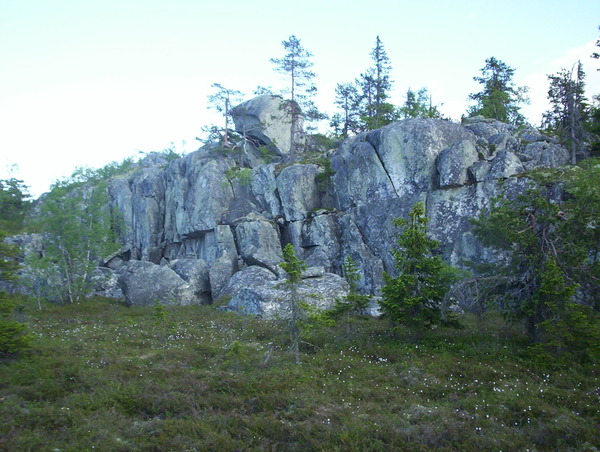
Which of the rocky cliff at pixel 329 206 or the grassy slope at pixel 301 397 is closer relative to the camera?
the grassy slope at pixel 301 397

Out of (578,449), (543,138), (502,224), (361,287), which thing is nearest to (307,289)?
(361,287)

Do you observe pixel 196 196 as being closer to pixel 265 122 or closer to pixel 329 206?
pixel 265 122

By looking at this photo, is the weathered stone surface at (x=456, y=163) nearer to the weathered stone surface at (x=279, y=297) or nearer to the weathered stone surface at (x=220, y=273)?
the weathered stone surface at (x=279, y=297)

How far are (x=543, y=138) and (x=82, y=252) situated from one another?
45091 millimetres

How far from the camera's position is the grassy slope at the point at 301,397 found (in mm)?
12148

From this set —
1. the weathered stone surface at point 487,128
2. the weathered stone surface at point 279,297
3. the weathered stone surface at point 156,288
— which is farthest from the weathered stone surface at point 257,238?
the weathered stone surface at point 487,128

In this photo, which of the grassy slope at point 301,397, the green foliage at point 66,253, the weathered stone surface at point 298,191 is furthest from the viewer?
the weathered stone surface at point 298,191

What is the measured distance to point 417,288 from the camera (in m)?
20.5

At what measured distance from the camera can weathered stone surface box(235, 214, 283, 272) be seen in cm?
4234

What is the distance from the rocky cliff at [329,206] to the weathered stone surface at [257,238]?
0.38 feet

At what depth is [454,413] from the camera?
13.4 meters

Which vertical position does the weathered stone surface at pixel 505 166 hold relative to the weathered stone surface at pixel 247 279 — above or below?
above

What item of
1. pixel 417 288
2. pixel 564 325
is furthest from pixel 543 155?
pixel 564 325

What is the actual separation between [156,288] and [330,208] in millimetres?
18547
